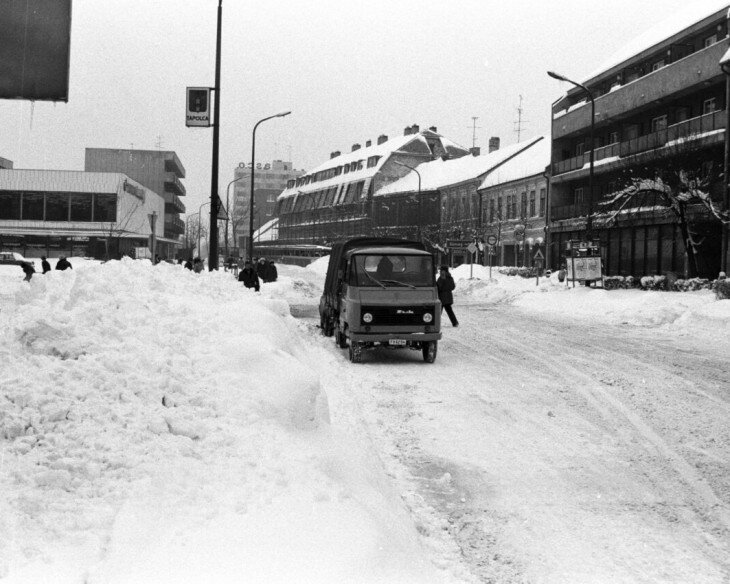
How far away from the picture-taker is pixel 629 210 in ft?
128

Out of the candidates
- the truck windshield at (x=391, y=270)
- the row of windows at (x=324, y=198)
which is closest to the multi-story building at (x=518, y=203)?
the row of windows at (x=324, y=198)

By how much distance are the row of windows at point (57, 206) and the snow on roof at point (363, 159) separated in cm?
3133

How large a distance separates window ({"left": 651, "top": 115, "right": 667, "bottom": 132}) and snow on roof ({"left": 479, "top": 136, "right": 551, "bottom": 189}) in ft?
46.4

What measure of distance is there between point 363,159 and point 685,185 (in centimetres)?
7163

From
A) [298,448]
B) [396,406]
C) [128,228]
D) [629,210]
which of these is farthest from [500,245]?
[298,448]

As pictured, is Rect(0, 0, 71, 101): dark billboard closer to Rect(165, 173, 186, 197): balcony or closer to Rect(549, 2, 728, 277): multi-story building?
Rect(549, 2, 728, 277): multi-story building

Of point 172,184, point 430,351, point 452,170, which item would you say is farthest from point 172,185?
point 430,351

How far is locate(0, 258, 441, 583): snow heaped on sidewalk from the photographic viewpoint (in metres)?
3.96

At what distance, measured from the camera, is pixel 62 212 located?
7531 cm

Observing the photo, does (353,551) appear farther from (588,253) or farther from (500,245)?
(500,245)

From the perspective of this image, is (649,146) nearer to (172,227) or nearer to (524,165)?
(524,165)

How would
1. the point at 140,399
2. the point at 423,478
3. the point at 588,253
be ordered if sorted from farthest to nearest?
the point at 588,253 < the point at 423,478 < the point at 140,399

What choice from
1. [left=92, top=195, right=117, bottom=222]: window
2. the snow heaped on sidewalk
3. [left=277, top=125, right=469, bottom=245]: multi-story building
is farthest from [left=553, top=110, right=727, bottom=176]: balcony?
[left=92, top=195, right=117, bottom=222]: window

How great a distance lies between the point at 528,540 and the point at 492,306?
25.8 metres
